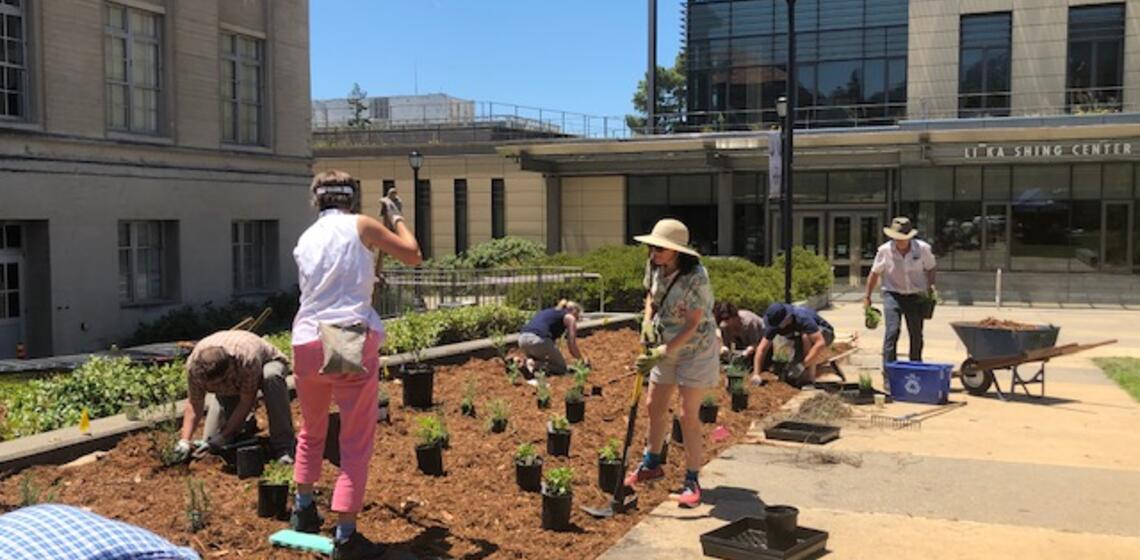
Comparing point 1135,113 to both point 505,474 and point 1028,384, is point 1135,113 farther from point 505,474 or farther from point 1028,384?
point 505,474

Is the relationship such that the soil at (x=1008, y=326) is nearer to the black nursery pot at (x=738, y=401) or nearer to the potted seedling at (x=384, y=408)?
the black nursery pot at (x=738, y=401)

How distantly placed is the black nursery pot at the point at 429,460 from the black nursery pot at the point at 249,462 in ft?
3.21

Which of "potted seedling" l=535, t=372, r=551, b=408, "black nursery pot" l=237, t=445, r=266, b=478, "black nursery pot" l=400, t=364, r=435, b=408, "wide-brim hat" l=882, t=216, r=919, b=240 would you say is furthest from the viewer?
"wide-brim hat" l=882, t=216, r=919, b=240

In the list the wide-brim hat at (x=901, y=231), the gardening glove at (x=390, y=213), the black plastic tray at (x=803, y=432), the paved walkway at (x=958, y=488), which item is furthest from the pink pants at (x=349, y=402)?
the wide-brim hat at (x=901, y=231)

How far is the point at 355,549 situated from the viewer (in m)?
4.77

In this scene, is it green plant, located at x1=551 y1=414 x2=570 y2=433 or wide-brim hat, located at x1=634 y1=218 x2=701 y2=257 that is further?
green plant, located at x1=551 y1=414 x2=570 y2=433

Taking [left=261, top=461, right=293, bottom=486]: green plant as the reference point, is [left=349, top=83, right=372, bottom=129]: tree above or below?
above

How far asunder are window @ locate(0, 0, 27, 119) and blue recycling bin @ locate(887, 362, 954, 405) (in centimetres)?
1561

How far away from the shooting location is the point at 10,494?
5605 mm

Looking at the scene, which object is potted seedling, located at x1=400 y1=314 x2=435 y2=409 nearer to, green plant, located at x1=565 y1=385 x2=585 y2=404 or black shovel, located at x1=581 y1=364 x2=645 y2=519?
green plant, located at x1=565 y1=385 x2=585 y2=404

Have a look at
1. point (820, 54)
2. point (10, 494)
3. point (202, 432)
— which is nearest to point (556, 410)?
point (202, 432)

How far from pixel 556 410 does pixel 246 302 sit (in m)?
16.0

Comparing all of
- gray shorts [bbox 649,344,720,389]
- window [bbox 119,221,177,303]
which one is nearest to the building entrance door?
window [bbox 119,221,177,303]

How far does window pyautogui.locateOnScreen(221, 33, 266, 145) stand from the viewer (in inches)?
910
